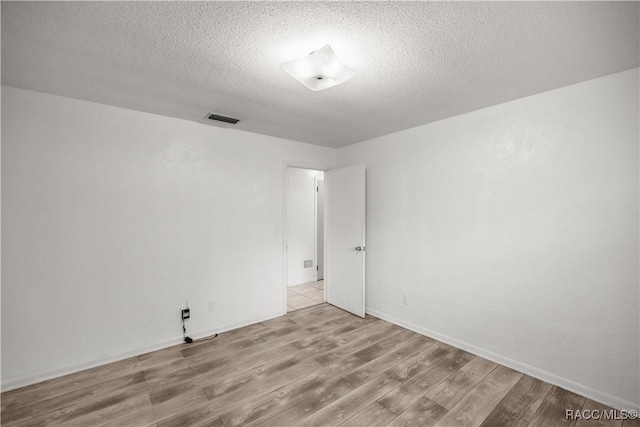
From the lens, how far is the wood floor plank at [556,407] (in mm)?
1857

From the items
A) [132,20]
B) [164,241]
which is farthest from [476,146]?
[164,241]

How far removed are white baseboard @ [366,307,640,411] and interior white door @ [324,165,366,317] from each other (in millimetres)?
828

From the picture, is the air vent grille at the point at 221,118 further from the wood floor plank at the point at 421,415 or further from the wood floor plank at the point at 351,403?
the wood floor plank at the point at 421,415

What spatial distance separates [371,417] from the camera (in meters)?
1.89

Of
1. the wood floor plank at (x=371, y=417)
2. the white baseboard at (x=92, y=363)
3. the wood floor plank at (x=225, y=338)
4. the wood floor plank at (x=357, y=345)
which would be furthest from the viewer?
the wood floor plank at (x=225, y=338)

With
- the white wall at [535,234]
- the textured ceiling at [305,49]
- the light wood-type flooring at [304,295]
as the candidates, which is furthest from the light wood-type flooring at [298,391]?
the textured ceiling at [305,49]

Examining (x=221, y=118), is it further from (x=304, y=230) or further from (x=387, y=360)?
(x=387, y=360)

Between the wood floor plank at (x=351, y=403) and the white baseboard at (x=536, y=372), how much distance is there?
1027mm

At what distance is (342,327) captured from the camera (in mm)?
3385

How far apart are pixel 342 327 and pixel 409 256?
1.22 metres

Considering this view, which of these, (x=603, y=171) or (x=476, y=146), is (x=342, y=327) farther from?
(x=603, y=171)

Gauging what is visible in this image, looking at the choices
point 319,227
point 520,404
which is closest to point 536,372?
point 520,404

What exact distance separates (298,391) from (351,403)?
17.0 inches

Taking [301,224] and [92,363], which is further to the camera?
[301,224]
